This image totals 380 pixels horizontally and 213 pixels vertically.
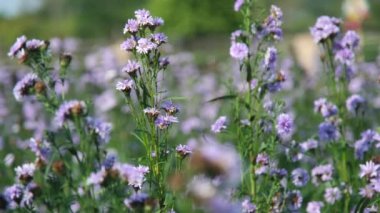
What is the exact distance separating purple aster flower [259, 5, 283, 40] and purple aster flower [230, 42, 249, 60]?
261 mm

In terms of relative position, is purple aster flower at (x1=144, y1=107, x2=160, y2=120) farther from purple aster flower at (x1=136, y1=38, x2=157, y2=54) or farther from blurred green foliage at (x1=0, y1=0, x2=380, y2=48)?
blurred green foliage at (x1=0, y1=0, x2=380, y2=48)

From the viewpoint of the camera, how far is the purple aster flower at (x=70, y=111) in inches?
96.4

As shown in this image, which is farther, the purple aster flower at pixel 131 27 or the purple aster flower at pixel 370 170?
the purple aster flower at pixel 370 170

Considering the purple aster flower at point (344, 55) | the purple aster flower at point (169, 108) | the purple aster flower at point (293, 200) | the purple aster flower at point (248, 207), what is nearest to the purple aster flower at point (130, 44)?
the purple aster flower at point (169, 108)

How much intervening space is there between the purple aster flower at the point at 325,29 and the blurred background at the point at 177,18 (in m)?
0.58

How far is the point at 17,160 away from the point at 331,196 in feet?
11.8

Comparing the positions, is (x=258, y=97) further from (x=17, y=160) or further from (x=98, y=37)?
(x=98, y=37)

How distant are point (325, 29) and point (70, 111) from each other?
7.51ft

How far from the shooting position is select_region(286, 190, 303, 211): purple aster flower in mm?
3703

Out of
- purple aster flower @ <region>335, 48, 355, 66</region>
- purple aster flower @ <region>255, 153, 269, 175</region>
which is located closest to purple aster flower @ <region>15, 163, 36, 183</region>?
purple aster flower @ <region>255, 153, 269, 175</region>

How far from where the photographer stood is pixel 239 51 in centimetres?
372

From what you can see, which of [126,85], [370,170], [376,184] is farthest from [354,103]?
[126,85]

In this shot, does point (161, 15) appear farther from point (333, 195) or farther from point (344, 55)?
point (333, 195)

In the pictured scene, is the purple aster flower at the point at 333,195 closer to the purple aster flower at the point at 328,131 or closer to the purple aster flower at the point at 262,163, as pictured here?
the purple aster flower at the point at 328,131
